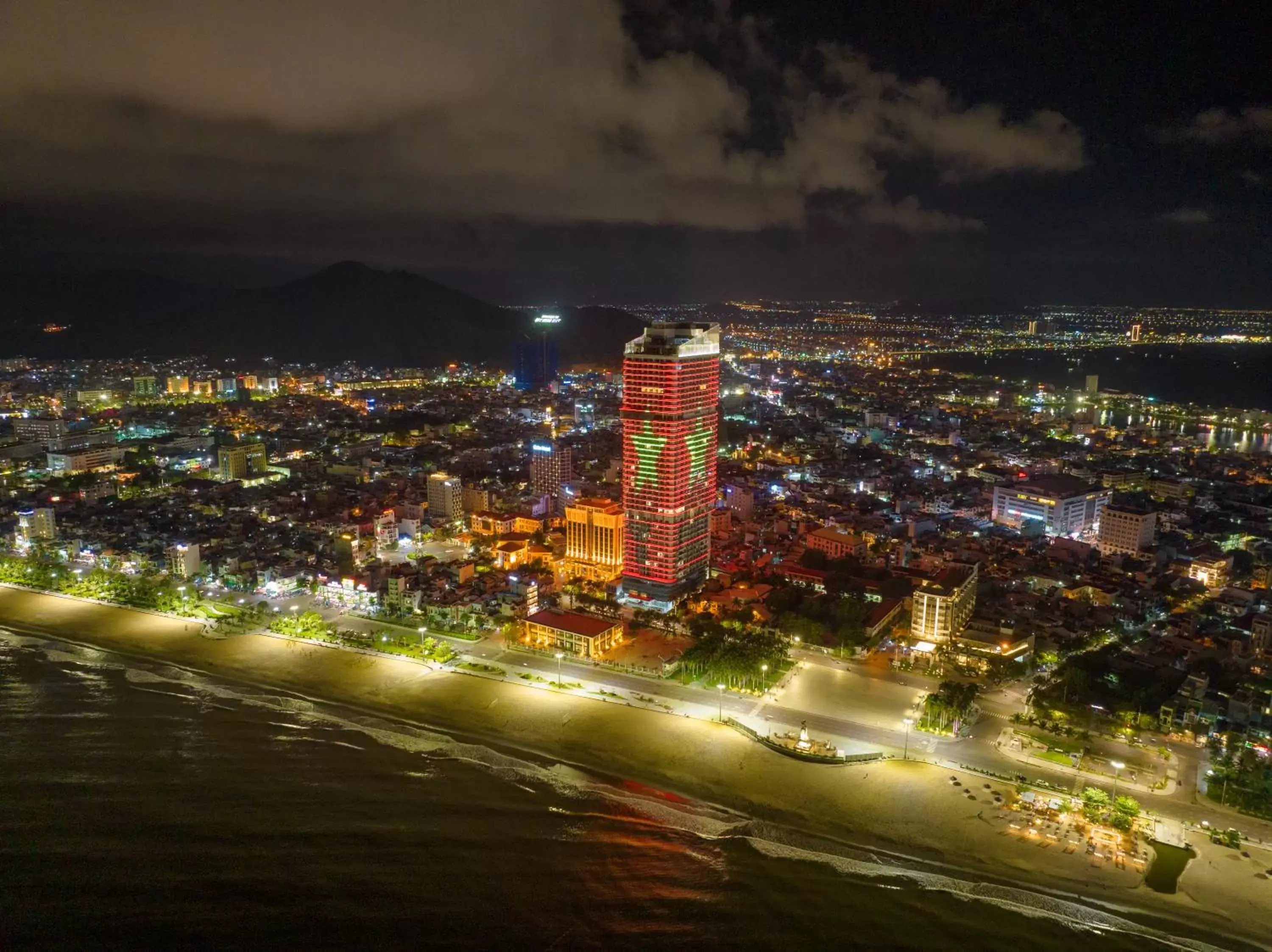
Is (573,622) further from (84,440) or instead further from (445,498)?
(84,440)

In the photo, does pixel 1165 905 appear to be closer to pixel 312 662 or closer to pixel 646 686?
pixel 646 686

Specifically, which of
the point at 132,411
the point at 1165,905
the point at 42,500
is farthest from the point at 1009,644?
the point at 132,411

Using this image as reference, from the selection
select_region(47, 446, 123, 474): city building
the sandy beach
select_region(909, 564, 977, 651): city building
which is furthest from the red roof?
select_region(47, 446, 123, 474): city building

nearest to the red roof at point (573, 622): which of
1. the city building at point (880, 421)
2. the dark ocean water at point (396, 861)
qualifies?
the dark ocean water at point (396, 861)

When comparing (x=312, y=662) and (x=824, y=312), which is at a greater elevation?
(x=824, y=312)

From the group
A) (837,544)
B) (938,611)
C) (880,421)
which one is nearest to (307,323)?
(880,421)

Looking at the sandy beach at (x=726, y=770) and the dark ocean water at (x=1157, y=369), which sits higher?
the dark ocean water at (x=1157, y=369)

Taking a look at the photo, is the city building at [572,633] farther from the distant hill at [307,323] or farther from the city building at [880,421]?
the distant hill at [307,323]
